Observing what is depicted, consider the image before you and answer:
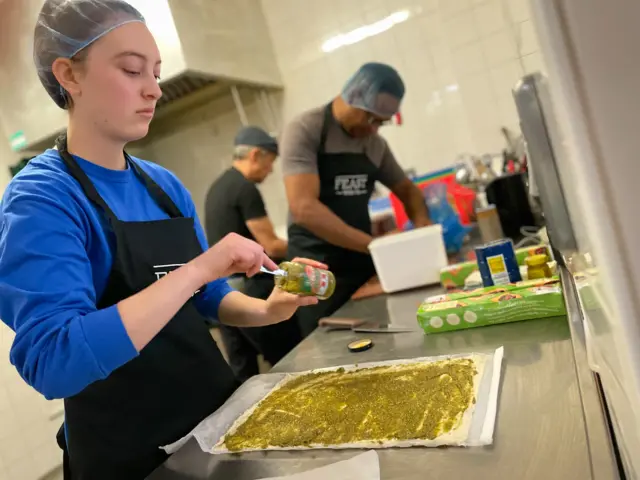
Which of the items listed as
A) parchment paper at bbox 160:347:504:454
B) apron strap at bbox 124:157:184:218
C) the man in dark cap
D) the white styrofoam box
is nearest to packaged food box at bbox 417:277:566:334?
parchment paper at bbox 160:347:504:454

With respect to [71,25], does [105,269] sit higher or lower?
lower

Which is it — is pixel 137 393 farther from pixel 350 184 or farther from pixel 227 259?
pixel 350 184

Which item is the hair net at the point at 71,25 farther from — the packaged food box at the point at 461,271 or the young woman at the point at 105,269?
the packaged food box at the point at 461,271

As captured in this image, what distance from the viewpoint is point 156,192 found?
1.01 meters

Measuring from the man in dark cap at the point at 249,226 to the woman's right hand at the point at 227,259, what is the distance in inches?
52.1

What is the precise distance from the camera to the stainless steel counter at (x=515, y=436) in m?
0.55

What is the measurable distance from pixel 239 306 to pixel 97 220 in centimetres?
35

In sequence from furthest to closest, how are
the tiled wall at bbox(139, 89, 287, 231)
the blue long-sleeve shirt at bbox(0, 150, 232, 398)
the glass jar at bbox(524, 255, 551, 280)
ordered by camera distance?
the tiled wall at bbox(139, 89, 287, 231) < the glass jar at bbox(524, 255, 551, 280) < the blue long-sleeve shirt at bbox(0, 150, 232, 398)

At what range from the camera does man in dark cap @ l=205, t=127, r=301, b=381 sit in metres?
2.18

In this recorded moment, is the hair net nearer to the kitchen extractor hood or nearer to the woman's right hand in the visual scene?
the woman's right hand

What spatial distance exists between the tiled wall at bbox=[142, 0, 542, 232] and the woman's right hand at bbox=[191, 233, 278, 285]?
1.69m

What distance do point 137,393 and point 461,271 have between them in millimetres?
850

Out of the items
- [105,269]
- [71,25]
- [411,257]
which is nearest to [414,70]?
[411,257]

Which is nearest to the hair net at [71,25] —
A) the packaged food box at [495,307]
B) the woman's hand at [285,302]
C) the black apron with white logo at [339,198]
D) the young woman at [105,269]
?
the young woman at [105,269]
